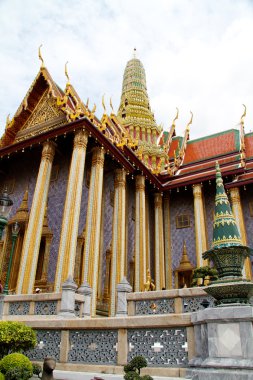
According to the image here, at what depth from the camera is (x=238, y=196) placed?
14.9 meters

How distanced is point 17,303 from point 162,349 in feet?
14.5

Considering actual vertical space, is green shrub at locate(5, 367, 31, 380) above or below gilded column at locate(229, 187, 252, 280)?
below

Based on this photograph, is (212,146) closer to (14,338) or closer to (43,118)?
(43,118)

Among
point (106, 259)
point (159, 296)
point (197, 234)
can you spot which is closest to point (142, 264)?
point (106, 259)

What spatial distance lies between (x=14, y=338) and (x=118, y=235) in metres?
7.87

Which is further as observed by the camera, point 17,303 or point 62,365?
point 17,303

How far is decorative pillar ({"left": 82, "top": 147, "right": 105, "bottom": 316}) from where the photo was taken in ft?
33.3

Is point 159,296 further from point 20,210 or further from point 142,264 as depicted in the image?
point 20,210

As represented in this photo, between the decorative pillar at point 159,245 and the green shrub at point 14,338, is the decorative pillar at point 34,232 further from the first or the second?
the decorative pillar at point 159,245

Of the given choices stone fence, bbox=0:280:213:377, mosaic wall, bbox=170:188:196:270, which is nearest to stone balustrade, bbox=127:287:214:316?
stone fence, bbox=0:280:213:377

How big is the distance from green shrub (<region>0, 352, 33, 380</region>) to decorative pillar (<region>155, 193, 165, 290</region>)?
1111 cm

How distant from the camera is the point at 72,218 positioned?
Answer: 10219 millimetres

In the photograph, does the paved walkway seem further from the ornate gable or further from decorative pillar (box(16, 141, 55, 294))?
the ornate gable

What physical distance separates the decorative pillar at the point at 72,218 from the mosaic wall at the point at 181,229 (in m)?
7.07
